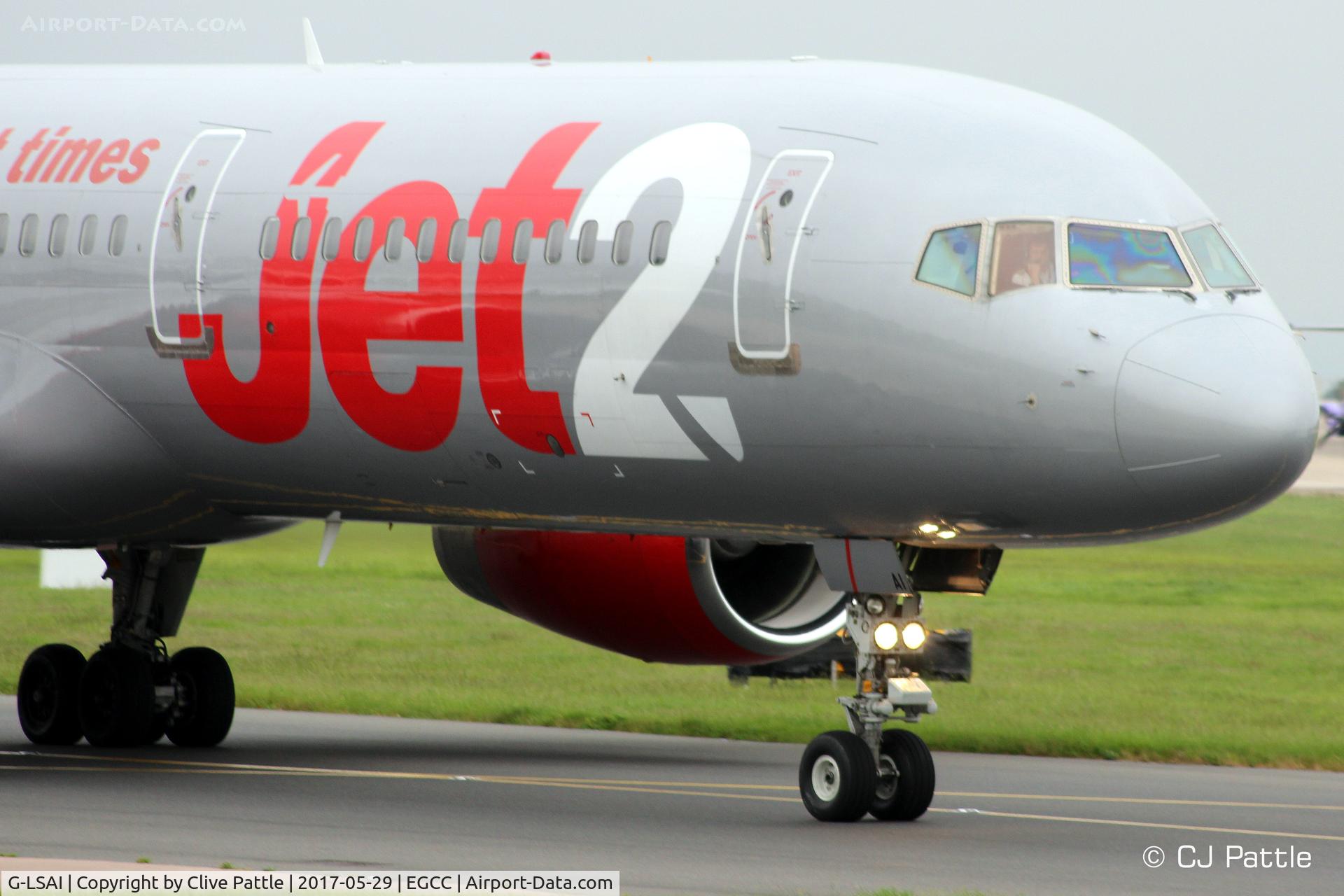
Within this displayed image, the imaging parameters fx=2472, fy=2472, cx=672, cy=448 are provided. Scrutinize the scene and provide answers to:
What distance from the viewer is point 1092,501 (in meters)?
13.5

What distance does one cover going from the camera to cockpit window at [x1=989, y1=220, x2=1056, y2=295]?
1360 cm

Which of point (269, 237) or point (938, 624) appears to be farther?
point (938, 624)

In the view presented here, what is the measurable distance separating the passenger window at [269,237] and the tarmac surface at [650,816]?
3549 millimetres

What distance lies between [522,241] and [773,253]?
1.84 m

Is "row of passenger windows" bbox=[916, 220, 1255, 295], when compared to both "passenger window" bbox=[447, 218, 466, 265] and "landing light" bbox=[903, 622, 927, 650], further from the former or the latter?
"passenger window" bbox=[447, 218, 466, 265]

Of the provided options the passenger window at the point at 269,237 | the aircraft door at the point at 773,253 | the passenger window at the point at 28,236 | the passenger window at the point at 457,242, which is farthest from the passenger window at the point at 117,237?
the aircraft door at the point at 773,253

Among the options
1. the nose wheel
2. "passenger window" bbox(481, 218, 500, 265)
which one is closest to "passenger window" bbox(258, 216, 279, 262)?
"passenger window" bbox(481, 218, 500, 265)

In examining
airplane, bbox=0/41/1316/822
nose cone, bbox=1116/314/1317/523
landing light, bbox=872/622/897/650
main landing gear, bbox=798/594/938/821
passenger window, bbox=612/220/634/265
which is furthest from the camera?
passenger window, bbox=612/220/634/265

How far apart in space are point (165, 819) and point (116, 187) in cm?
481

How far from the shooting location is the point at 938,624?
98.6 ft

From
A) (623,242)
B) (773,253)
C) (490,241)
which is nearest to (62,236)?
(490,241)

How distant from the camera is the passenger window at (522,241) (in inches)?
599

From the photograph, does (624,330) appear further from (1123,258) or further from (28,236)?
(28,236)

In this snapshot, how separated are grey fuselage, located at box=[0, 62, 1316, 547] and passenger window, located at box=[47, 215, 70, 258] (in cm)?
5
